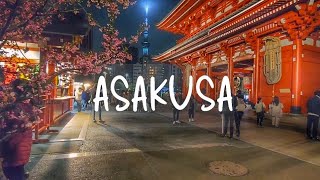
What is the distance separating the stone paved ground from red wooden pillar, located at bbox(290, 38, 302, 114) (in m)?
4.05

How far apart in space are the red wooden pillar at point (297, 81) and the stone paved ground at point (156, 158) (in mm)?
4051

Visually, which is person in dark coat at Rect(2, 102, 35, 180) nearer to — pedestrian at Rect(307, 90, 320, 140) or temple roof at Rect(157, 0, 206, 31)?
pedestrian at Rect(307, 90, 320, 140)

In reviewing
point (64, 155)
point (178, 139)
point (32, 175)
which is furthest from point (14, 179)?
point (178, 139)

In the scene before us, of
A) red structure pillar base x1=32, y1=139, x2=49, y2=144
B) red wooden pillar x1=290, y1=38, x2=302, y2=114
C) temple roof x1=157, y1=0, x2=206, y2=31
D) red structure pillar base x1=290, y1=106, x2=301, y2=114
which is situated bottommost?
red structure pillar base x1=32, y1=139, x2=49, y2=144

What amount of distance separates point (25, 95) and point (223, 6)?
21.2m

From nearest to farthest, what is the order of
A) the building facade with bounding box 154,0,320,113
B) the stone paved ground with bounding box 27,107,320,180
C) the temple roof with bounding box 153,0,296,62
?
the stone paved ground with bounding box 27,107,320,180 < the temple roof with bounding box 153,0,296,62 < the building facade with bounding box 154,0,320,113

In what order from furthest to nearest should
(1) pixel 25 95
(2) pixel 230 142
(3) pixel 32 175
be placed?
(2) pixel 230 142 < (3) pixel 32 175 < (1) pixel 25 95

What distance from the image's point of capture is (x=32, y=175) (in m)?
5.57

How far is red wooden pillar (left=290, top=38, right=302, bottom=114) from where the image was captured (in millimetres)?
13570

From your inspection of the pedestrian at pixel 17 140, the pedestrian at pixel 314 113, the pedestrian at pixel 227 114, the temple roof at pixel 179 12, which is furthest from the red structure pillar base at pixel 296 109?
the temple roof at pixel 179 12

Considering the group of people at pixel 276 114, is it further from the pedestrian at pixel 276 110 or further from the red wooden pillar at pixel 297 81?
the red wooden pillar at pixel 297 81

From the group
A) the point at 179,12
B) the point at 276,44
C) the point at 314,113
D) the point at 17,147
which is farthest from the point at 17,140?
the point at 179,12

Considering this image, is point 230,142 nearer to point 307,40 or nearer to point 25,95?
point 25,95

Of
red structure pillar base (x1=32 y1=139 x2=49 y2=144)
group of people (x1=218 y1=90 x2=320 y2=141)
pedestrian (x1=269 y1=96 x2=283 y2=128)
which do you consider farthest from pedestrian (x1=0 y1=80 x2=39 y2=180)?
pedestrian (x1=269 y1=96 x2=283 y2=128)
